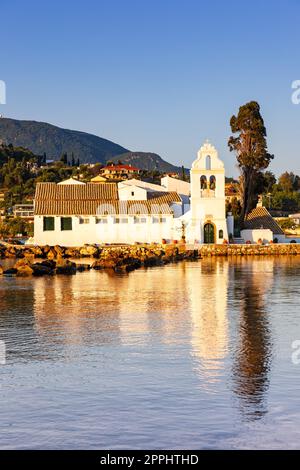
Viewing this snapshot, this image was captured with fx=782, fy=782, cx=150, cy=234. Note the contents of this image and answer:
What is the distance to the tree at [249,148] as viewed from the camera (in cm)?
5756

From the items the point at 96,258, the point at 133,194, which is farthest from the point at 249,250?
the point at 133,194

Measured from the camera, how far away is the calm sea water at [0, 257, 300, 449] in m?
10.4

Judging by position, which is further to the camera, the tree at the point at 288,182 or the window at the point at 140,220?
the tree at the point at 288,182

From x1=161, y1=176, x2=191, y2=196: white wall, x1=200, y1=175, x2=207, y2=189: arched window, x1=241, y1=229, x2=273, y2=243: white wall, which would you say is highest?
x1=161, y1=176, x2=191, y2=196: white wall

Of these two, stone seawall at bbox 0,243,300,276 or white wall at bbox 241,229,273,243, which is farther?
white wall at bbox 241,229,273,243

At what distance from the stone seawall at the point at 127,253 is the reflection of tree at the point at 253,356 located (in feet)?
51.2

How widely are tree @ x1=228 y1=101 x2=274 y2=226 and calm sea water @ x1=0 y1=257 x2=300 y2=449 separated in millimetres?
32533

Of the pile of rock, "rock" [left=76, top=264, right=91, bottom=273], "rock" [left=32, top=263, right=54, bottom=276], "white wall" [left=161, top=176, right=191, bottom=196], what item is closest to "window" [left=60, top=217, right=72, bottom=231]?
the pile of rock

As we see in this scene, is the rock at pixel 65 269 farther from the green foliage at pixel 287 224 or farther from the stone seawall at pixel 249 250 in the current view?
the green foliage at pixel 287 224

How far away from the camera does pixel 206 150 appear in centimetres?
5209

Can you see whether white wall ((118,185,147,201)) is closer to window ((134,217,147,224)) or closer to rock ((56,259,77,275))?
window ((134,217,147,224))

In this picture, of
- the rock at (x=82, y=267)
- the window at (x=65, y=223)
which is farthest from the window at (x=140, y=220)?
the rock at (x=82, y=267)
